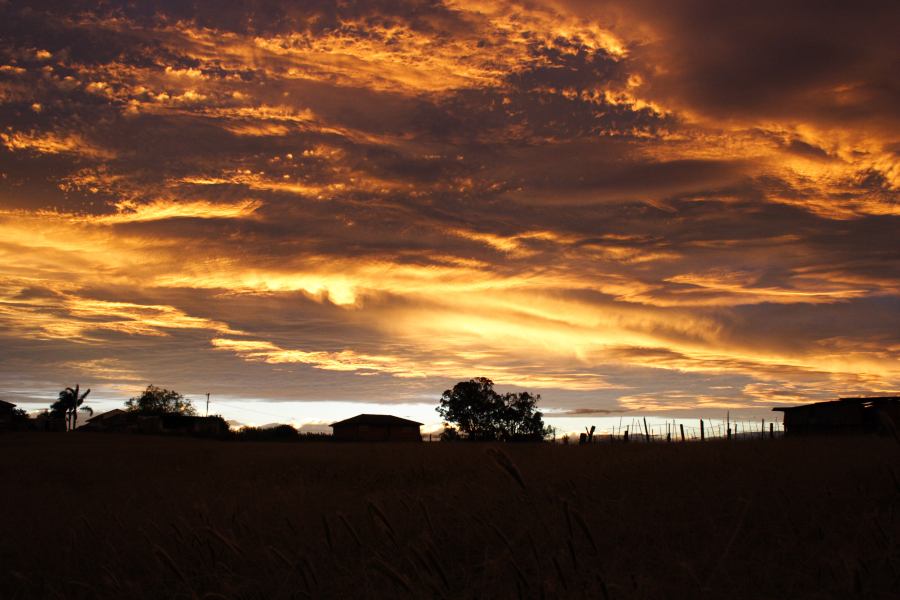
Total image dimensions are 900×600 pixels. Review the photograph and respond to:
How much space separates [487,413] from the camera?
10231 centimetres

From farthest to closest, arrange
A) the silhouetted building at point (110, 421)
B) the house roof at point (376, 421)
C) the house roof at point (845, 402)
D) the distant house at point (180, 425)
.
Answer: the silhouetted building at point (110, 421) → the house roof at point (376, 421) → the distant house at point (180, 425) → the house roof at point (845, 402)

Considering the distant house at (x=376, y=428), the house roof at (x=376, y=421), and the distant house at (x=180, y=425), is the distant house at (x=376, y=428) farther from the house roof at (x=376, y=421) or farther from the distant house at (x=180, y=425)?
the distant house at (x=180, y=425)

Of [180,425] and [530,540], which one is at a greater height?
[180,425]

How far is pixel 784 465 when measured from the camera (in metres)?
10.1

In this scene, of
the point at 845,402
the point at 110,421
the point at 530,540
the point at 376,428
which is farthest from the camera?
the point at 110,421

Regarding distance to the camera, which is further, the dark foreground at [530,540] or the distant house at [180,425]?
the distant house at [180,425]

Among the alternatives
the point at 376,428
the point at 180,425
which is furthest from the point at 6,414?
the point at 376,428

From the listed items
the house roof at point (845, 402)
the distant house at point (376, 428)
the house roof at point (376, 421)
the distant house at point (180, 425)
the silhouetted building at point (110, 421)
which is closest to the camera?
the house roof at point (845, 402)

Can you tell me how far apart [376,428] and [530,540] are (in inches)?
4019

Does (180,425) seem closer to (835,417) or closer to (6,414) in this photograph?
(6,414)

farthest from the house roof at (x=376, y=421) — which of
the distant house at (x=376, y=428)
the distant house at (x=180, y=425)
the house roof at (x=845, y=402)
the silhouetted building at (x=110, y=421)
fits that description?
the house roof at (x=845, y=402)

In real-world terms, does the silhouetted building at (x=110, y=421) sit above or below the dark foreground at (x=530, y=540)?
above

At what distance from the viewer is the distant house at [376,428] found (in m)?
103

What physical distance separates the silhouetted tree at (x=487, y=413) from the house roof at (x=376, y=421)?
5782 millimetres
